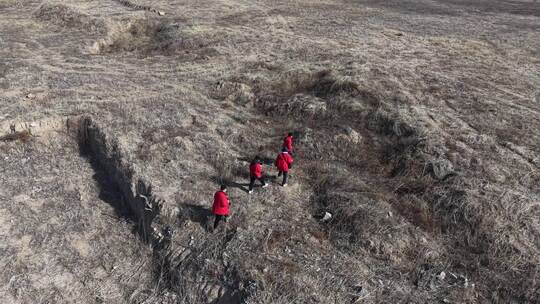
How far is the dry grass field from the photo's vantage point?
1153 centimetres

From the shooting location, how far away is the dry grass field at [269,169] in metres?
11.5

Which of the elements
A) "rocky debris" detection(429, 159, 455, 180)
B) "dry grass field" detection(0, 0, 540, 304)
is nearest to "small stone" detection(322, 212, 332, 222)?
"dry grass field" detection(0, 0, 540, 304)

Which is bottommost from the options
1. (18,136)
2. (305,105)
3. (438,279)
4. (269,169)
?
(438,279)

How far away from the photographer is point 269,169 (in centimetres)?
1538

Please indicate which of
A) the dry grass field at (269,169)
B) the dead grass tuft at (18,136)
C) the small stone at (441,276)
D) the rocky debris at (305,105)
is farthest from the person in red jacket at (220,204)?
the dead grass tuft at (18,136)

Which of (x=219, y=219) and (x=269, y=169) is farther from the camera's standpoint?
(x=269, y=169)

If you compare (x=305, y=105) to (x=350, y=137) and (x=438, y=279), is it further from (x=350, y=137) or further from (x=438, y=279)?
(x=438, y=279)

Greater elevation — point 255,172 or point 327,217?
point 255,172

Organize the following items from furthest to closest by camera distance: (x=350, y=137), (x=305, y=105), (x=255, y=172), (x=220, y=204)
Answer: (x=305, y=105)
(x=350, y=137)
(x=255, y=172)
(x=220, y=204)

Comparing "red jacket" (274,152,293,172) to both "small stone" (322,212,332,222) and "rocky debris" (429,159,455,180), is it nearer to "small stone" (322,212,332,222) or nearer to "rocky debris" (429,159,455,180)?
"small stone" (322,212,332,222)

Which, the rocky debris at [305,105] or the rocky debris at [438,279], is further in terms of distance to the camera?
the rocky debris at [305,105]

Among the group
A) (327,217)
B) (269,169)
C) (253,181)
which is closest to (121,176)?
(253,181)

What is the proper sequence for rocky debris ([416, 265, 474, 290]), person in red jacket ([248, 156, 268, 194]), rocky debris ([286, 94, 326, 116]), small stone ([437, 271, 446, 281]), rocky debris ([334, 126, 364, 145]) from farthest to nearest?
1. rocky debris ([286, 94, 326, 116])
2. rocky debris ([334, 126, 364, 145])
3. person in red jacket ([248, 156, 268, 194])
4. small stone ([437, 271, 446, 281])
5. rocky debris ([416, 265, 474, 290])

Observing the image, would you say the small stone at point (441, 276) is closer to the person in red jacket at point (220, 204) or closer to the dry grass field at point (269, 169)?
the dry grass field at point (269, 169)
